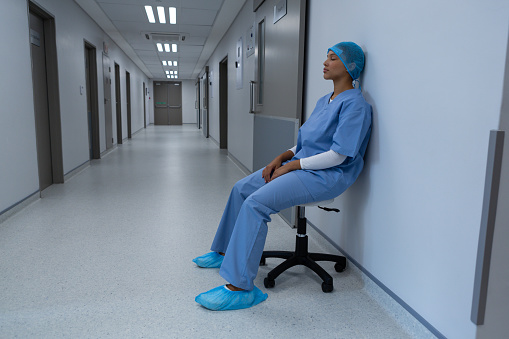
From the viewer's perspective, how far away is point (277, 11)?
11.2 ft

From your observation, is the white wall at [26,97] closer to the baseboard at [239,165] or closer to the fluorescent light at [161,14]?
the fluorescent light at [161,14]

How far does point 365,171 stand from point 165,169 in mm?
4381

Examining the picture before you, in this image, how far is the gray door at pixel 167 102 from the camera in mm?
20703

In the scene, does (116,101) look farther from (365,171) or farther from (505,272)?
(505,272)

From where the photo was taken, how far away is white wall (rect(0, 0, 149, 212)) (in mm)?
3289

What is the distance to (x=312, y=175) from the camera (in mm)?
1980

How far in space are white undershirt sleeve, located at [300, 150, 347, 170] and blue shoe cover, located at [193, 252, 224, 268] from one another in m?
0.87

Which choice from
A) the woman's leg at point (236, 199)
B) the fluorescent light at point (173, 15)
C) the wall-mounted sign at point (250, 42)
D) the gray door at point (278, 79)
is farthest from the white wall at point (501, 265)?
the fluorescent light at point (173, 15)

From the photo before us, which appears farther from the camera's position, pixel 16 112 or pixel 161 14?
pixel 161 14

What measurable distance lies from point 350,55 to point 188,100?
1967 centimetres

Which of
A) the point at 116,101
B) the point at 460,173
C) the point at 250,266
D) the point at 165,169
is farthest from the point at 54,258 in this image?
the point at 116,101

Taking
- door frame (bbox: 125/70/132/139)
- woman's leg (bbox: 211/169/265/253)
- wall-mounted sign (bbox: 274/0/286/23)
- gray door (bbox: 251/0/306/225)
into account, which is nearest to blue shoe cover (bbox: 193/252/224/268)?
woman's leg (bbox: 211/169/265/253)

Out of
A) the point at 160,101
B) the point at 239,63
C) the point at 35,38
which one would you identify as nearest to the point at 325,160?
the point at 35,38

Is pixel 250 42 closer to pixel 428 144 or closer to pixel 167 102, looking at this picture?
pixel 428 144
